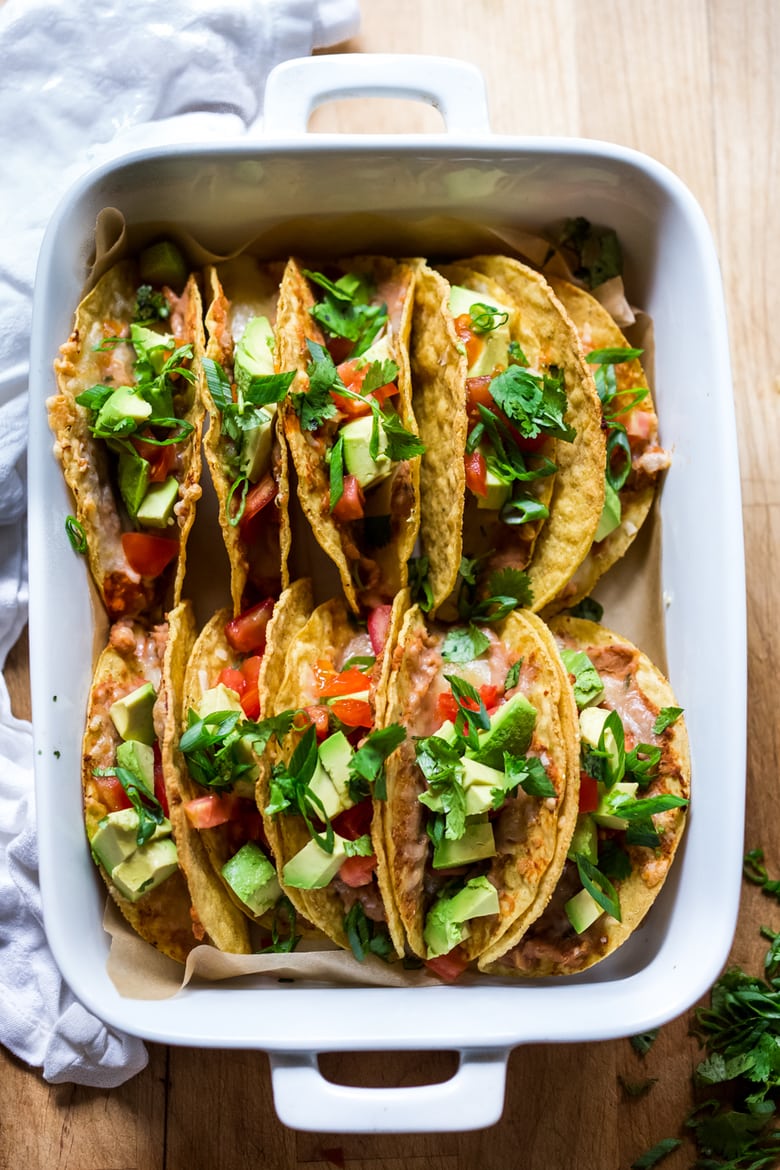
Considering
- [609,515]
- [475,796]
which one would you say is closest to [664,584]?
[609,515]

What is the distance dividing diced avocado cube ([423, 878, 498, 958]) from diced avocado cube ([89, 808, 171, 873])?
627mm

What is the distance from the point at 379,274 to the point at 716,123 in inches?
44.5

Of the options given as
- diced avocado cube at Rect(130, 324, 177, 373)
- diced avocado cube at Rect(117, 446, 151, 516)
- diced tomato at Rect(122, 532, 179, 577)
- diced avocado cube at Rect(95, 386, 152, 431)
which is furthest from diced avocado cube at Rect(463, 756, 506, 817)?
diced avocado cube at Rect(130, 324, 177, 373)

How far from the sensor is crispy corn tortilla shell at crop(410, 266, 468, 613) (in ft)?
7.40

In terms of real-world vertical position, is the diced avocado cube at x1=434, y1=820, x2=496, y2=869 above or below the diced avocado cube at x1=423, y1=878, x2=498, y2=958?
above

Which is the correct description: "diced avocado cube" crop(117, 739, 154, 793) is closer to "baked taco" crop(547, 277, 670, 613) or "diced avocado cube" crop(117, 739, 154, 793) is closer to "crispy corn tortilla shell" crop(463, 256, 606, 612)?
"crispy corn tortilla shell" crop(463, 256, 606, 612)

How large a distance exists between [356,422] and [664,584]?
2.83ft

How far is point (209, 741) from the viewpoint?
2.20 m

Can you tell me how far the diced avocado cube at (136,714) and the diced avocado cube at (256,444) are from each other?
1.78 feet

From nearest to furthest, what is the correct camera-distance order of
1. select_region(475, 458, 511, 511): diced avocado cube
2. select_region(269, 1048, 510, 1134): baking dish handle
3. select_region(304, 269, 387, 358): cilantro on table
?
select_region(269, 1048, 510, 1134): baking dish handle
select_region(475, 458, 511, 511): diced avocado cube
select_region(304, 269, 387, 358): cilantro on table

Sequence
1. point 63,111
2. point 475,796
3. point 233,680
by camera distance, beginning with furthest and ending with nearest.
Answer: point 63,111 → point 233,680 → point 475,796

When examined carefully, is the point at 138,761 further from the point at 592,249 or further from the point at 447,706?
the point at 592,249

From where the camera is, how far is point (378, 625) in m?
2.41

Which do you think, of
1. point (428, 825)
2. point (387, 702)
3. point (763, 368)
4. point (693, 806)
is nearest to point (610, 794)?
point (693, 806)
